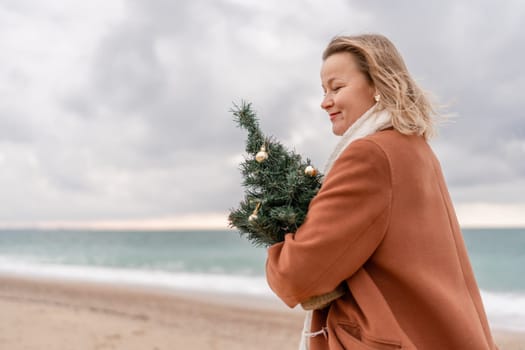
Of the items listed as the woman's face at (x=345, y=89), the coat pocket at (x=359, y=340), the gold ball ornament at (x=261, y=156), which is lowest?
the coat pocket at (x=359, y=340)

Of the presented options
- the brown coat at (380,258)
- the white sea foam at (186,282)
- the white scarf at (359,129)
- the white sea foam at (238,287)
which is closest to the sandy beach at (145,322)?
the white sea foam at (238,287)

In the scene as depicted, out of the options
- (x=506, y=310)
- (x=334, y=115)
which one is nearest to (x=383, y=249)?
(x=334, y=115)

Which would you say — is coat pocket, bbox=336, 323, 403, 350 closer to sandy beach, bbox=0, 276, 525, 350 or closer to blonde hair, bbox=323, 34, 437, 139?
blonde hair, bbox=323, 34, 437, 139

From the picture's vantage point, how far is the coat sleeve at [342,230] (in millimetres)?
1148

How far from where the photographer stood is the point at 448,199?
55.8 inches

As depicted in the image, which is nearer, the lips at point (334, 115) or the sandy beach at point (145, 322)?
the lips at point (334, 115)

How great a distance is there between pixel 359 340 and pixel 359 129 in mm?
576

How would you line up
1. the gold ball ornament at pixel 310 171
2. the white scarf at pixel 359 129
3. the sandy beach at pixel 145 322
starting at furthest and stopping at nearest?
the sandy beach at pixel 145 322 < the gold ball ornament at pixel 310 171 < the white scarf at pixel 359 129

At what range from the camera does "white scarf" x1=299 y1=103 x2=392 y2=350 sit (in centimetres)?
129

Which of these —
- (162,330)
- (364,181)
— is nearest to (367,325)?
(364,181)

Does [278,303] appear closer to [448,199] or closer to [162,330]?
[162,330]

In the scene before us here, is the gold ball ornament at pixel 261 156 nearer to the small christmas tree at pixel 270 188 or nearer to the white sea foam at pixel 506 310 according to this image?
the small christmas tree at pixel 270 188

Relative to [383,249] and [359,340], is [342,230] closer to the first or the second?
[383,249]

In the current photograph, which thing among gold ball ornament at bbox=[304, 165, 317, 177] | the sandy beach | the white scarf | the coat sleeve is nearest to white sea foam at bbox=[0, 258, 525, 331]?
the sandy beach
